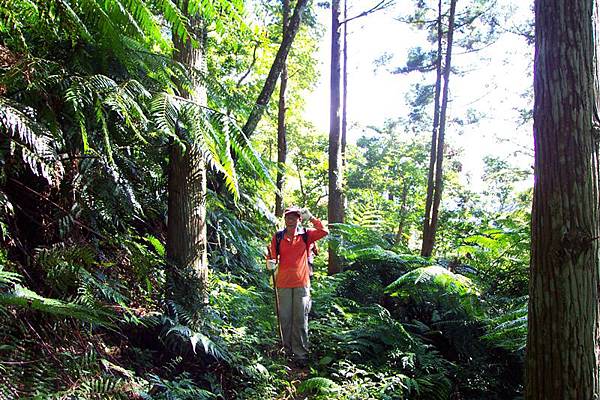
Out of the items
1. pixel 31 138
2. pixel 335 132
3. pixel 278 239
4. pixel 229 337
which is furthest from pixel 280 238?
pixel 335 132

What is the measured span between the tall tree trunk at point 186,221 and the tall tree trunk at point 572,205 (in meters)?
2.86

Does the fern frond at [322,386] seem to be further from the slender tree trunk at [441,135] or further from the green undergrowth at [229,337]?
the slender tree trunk at [441,135]

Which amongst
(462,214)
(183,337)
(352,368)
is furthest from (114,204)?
(462,214)

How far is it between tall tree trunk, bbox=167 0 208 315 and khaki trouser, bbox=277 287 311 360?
1467 millimetres

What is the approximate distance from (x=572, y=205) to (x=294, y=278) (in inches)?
130

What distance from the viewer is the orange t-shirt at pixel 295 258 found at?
533 cm

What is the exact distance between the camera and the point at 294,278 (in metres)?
5.32

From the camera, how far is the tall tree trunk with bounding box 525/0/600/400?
8.88 ft

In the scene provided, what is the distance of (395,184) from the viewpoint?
18922mm

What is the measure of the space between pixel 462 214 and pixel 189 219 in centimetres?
1259

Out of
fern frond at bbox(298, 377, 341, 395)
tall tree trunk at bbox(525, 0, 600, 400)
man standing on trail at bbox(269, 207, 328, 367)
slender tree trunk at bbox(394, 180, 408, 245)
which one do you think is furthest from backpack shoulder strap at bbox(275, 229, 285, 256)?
slender tree trunk at bbox(394, 180, 408, 245)

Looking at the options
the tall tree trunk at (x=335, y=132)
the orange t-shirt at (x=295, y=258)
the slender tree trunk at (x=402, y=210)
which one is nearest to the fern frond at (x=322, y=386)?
the orange t-shirt at (x=295, y=258)

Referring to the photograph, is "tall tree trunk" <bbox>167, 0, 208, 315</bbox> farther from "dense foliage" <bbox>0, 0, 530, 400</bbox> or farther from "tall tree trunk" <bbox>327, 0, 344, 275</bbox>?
"tall tree trunk" <bbox>327, 0, 344, 275</bbox>

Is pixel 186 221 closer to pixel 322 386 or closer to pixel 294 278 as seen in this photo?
pixel 294 278
